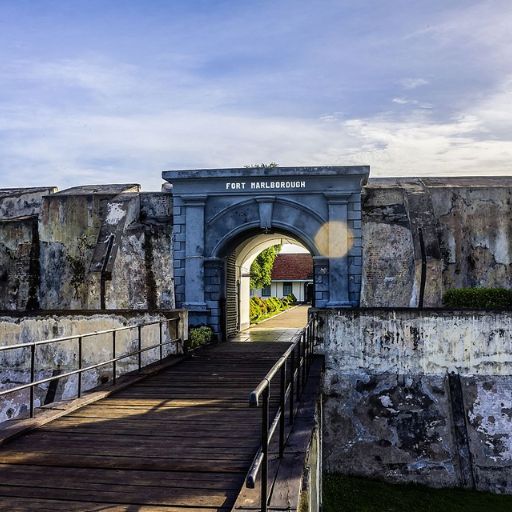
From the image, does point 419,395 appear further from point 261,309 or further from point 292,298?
point 292,298

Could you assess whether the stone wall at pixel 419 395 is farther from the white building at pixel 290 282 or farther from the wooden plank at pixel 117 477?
the white building at pixel 290 282

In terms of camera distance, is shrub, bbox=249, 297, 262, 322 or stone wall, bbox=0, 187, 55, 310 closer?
stone wall, bbox=0, 187, 55, 310

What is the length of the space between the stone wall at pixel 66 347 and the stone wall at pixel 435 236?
17.8 ft

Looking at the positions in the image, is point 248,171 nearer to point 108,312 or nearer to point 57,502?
point 108,312

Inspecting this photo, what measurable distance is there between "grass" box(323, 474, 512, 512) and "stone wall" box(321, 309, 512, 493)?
0.31 meters

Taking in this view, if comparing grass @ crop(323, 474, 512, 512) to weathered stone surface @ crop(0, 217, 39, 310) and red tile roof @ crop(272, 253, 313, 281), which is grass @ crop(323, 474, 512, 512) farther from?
red tile roof @ crop(272, 253, 313, 281)

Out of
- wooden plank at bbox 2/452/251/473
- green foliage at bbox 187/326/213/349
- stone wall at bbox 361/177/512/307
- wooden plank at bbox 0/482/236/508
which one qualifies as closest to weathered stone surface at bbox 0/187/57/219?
green foliage at bbox 187/326/213/349

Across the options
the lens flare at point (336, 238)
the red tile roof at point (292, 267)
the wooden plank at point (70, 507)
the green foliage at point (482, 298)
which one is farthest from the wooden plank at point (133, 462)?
the red tile roof at point (292, 267)

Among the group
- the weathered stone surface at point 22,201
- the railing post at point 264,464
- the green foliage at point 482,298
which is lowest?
the railing post at point 264,464

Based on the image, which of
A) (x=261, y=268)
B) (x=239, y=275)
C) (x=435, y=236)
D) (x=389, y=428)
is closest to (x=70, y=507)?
(x=389, y=428)

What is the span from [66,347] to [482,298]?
343 inches

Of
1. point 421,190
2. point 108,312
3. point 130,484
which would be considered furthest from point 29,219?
point 130,484

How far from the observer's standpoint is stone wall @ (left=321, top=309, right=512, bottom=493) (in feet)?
36.2

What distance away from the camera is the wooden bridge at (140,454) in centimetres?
436
